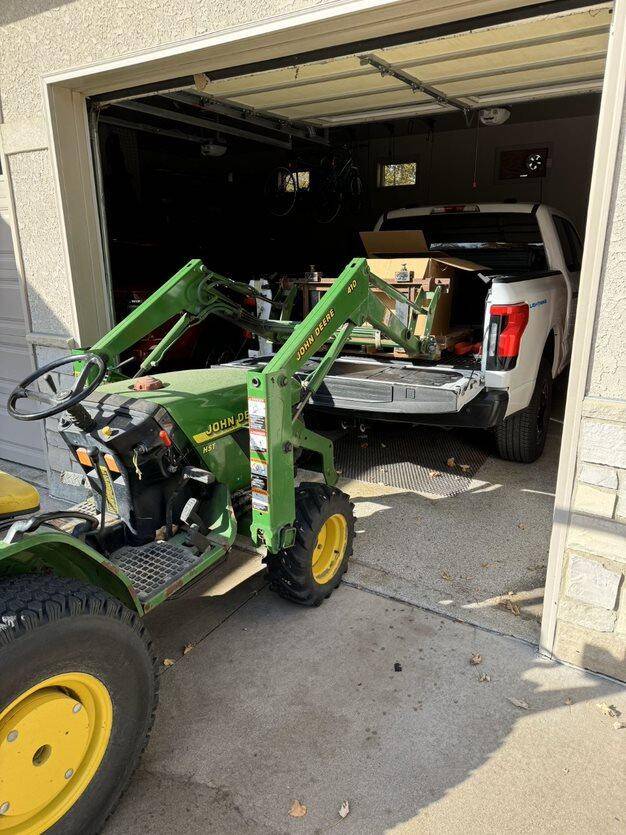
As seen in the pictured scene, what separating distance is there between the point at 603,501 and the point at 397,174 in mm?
10948

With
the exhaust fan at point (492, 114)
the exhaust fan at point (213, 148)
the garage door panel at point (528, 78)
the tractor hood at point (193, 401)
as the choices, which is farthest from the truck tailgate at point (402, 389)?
the exhaust fan at point (213, 148)

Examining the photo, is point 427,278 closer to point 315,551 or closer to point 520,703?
point 315,551

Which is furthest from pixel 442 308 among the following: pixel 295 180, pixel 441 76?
pixel 295 180

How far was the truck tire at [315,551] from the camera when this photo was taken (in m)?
3.31

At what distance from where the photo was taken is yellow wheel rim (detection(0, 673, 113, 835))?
188 centimetres

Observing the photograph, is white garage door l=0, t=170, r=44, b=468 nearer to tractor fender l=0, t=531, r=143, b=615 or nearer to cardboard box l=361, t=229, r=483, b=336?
cardboard box l=361, t=229, r=483, b=336

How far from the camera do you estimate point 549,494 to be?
16.1 feet

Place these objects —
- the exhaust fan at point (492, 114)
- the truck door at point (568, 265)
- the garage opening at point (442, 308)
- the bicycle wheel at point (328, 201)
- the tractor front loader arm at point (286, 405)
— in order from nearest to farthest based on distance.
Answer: the tractor front loader arm at point (286, 405) → the garage opening at point (442, 308) → the truck door at point (568, 265) → the exhaust fan at point (492, 114) → the bicycle wheel at point (328, 201)

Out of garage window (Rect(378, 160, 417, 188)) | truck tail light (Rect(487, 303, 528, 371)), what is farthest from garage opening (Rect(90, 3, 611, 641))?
garage window (Rect(378, 160, 417, 188))

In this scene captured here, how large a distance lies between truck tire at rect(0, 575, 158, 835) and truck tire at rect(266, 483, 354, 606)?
1148 millimetres

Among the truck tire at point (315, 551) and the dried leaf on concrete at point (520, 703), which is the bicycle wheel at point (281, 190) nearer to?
the truck tire at point (315, 551)

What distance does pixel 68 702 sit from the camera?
2.00m

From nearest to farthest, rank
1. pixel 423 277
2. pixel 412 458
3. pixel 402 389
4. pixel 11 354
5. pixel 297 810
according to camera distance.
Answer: pixel 297 810 < pixel 402 389 < pixel 423 277 < pixel 11 354 < pixel 412 458

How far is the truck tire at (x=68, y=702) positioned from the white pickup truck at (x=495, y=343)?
2601mm
